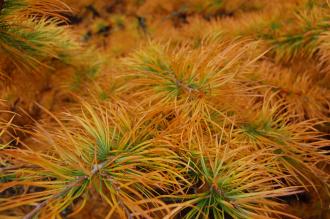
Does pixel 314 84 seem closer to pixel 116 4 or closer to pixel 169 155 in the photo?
pixel 169 155

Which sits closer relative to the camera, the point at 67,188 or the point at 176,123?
the point at 67,188

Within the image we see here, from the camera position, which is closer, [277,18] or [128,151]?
Result: [128,151]

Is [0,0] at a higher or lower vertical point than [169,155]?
higher

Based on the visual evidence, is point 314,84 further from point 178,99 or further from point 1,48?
point 1,48

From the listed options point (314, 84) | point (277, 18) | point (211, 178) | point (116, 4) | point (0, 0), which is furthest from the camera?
point (116, 4)

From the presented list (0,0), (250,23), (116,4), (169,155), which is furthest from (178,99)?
(116,4)

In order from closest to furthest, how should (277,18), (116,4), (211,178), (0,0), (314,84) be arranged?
1. (211,178)
2. (0,0)
3. (314,84)
4. (277,18)
5. (116,4)

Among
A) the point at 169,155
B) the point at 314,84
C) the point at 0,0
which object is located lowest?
the point at 314,84
